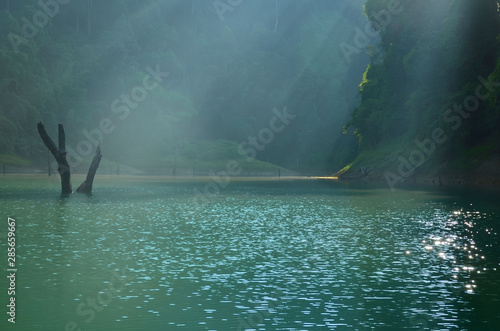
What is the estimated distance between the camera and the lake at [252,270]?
1831cm

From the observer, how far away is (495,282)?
2312cm

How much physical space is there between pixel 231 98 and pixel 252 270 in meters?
172

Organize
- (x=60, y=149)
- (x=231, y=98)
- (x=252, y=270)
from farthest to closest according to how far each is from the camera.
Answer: (x=231, y=98) < (x=60, y=149) < (x=252, y=270)

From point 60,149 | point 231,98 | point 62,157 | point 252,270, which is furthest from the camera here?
point 231,98

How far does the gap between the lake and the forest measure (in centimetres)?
4129

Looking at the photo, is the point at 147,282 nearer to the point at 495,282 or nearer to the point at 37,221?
the point at 495,282

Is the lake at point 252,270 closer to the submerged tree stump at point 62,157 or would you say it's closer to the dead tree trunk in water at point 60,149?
the dead tree trunk in water at point 60,149

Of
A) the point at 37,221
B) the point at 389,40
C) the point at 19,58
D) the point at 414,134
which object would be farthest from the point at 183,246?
the point at 19,58

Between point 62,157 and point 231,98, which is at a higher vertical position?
point 231,98

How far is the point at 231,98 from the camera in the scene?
195m

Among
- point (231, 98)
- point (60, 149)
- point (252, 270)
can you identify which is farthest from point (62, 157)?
point (231, 98)

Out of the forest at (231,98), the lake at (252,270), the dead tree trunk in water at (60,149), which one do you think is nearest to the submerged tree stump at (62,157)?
the dead tree trunk in water at (60,149)

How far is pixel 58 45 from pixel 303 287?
504ft

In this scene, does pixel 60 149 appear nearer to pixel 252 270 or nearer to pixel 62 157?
pixel 62 157
